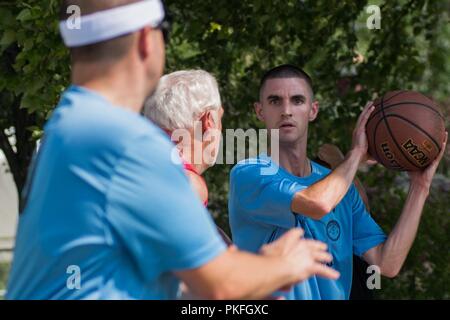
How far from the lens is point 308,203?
12.9 feet

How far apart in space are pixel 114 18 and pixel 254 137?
17.6 ft

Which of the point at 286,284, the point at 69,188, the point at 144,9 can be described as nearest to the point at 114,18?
the point at 144,9

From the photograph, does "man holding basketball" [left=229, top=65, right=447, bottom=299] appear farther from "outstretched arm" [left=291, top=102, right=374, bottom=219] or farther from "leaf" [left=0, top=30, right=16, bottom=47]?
"leaf" [left=0, top=30, right=16, bottom=47]

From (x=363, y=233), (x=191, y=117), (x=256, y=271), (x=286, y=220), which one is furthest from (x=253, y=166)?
(x=256, y=271)

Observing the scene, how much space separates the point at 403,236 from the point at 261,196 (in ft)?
2.25

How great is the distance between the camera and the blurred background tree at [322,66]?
7.61m

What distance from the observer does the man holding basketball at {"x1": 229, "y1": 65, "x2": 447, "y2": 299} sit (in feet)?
13.1

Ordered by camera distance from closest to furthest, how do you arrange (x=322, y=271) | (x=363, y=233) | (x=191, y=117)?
(x=322, y=271) < (x=191, y=117) < (x=363, y=233)

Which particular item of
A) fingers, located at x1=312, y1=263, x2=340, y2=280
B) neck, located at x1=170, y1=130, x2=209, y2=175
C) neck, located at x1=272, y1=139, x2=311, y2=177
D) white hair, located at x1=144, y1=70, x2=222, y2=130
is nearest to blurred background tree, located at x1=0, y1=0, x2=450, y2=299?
neck, located at x1=272, y1=139, x2=311, y2=177

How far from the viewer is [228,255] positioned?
2242 mm

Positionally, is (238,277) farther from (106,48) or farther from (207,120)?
(207,120)

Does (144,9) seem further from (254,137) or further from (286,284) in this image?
(254,137)

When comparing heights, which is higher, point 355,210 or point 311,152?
point 355,210
